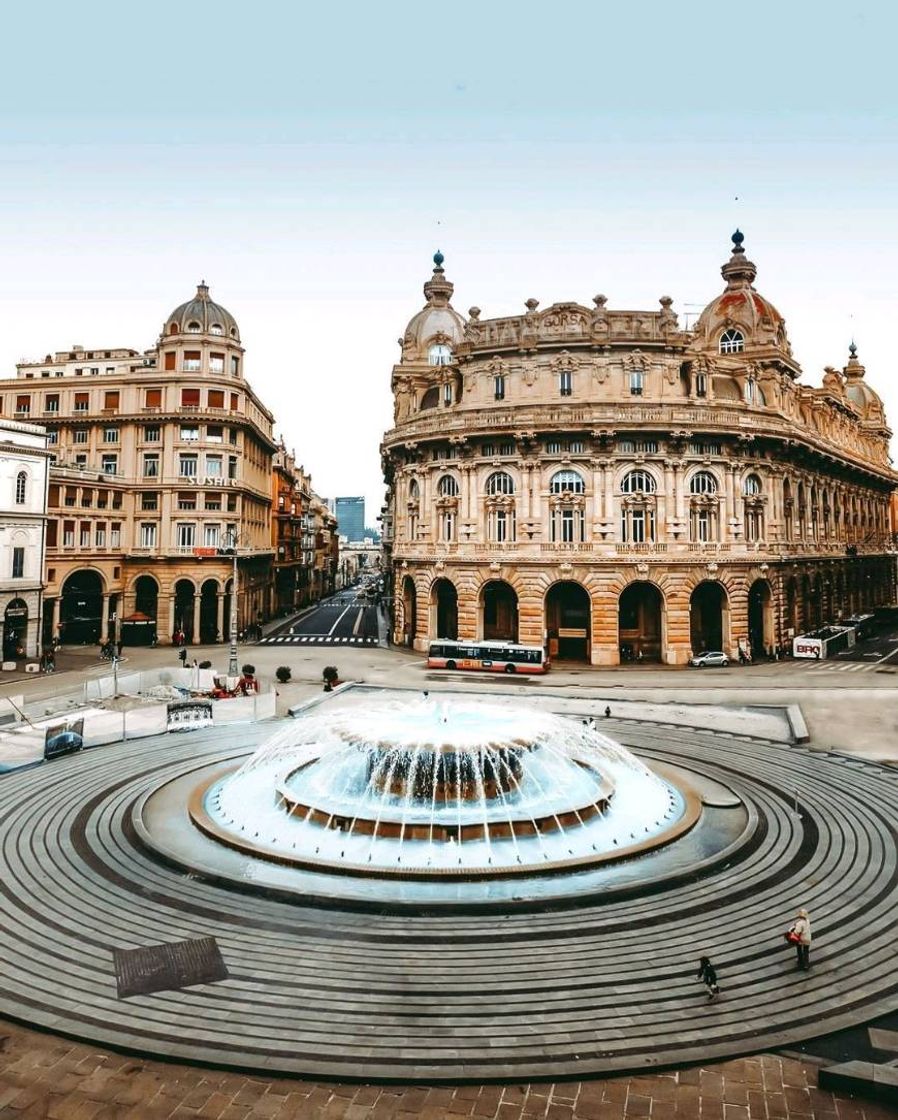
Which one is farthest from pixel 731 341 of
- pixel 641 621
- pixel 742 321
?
pixel 641 621

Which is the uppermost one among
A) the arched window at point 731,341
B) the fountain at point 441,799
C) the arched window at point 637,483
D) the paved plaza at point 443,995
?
the arched window at point 731,341

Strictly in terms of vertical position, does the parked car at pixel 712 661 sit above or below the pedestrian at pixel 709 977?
above

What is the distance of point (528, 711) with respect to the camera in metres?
24.1

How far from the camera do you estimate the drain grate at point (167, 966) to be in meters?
12.5

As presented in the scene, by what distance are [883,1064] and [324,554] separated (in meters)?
142

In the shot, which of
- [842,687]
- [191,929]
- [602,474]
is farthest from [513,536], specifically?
[191,929]

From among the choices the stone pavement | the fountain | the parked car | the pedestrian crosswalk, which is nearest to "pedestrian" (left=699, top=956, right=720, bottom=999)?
the stone pavement

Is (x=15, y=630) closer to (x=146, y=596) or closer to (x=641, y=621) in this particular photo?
(x=146, y=596)

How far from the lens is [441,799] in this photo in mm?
19484

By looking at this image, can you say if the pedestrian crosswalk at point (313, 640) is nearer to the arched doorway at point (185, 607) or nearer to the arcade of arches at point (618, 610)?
the arcade of arches at point (618, 610)

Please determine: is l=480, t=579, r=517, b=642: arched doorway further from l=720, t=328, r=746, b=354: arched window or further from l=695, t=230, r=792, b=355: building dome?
l=720, t=328, r=746, b=354: arched window

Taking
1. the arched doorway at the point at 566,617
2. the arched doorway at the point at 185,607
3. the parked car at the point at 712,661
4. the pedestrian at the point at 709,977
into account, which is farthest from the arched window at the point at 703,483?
the pedestrian at the point at 709,977

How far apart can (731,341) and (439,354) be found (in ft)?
88.0

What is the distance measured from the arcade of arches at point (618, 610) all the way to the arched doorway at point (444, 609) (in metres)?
0.08
